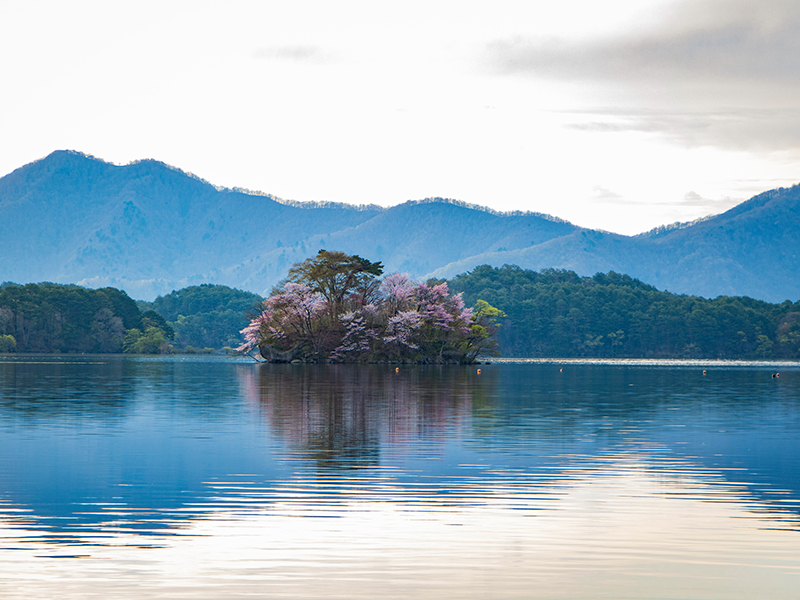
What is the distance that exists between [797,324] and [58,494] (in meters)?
199

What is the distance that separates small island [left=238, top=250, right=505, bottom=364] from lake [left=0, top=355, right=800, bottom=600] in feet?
225

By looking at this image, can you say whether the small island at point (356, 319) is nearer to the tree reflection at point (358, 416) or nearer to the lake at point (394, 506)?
the tree reflection at point (358, 416)

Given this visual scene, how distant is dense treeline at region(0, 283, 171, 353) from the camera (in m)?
155

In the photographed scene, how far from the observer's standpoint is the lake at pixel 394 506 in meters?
11.1

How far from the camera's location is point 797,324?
194125mm

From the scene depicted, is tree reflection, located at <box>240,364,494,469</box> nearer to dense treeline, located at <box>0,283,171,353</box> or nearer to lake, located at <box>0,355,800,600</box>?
lake, located at <box>0,355,800,600</box>

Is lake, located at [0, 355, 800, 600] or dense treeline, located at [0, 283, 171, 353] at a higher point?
dense treeline, located at [0, 283, 171, 353]

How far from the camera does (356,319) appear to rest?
10250 centimetres

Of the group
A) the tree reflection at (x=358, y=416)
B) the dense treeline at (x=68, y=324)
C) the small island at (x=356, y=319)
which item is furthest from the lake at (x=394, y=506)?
the dense treeline at (x=68, y=324)

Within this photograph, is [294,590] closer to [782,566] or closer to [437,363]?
[782,566]

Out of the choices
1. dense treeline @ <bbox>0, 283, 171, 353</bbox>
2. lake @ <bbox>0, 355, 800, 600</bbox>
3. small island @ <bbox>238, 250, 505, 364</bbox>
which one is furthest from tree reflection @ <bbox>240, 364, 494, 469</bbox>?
dense treeline @ <bbox>0, 283, 171, 353</bbox>

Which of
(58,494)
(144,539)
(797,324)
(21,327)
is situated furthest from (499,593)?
(797,324)

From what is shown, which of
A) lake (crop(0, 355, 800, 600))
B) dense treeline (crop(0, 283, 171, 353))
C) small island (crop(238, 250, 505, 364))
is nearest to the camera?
lake (crop(0, 355, 800, 600))

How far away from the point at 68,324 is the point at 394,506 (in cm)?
15505
